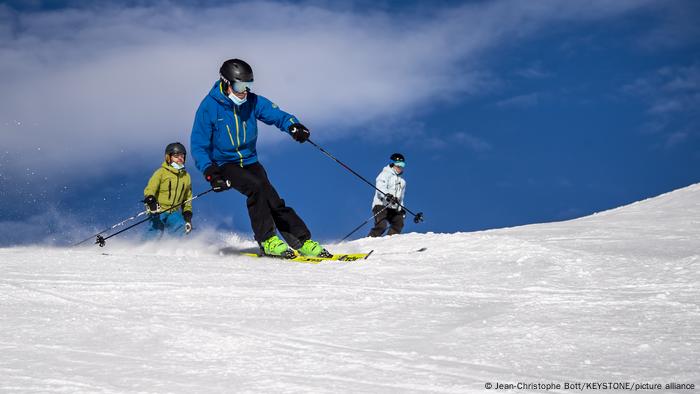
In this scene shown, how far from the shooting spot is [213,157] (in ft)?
28.3

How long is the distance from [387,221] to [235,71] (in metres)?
6.54

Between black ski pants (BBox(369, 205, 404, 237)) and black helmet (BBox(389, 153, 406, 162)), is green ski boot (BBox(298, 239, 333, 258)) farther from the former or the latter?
black helmet (BBox(389, 153, 406, 162))

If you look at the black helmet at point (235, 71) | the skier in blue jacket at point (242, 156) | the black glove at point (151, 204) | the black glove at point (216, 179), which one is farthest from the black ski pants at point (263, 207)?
the black glove at point (151, 204)

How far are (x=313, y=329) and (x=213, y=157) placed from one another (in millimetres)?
4802

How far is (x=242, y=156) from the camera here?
28.3 ft

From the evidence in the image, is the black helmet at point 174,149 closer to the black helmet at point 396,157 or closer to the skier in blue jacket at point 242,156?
the skier in blue jacket at point 242,156

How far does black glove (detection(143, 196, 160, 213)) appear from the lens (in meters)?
10.9

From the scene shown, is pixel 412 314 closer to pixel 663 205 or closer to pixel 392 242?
pixel 392 242

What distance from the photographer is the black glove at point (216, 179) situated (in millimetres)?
8203

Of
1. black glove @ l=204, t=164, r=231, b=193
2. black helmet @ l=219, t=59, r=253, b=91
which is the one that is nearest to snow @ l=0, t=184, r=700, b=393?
black glove @ l=204, t=164, r=231, b=193

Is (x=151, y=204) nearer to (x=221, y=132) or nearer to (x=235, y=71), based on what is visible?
(x=221, y=132)

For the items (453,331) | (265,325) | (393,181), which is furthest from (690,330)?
(393,181)

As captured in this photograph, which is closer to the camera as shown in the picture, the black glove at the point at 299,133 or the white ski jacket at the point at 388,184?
the black glove at the point at 299,133

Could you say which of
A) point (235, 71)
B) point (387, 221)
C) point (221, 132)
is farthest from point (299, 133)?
point (387, 221)
